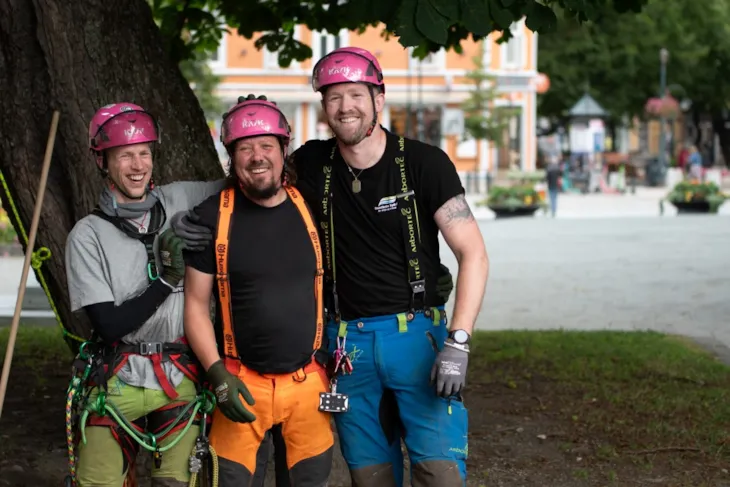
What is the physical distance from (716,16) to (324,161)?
4823cm

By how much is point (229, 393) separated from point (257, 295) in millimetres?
345

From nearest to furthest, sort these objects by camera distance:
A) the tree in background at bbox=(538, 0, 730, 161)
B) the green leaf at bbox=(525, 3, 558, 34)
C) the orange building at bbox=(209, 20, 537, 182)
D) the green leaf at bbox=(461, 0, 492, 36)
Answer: the green leaf at bbox=(461, 0, 492, 36)
the green leaf at bbox=(525, 3, 558, 34)
the orange building at bbox=(209, 20, 537, 182)
the tree in background at bbox=(538, 0, 730, 161)

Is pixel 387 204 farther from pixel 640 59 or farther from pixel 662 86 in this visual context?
pixel 640 59

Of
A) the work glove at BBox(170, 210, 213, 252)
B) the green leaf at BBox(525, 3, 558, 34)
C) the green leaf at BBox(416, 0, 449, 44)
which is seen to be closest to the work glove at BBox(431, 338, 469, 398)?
the work glove at BBox(170, 210, 213, 252)

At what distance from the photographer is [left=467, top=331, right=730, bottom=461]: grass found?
650 centimetres

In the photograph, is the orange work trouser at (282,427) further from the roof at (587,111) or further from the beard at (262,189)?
the roof at (587,111)

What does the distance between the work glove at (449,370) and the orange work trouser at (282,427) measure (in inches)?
16.1

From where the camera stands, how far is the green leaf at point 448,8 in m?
5.18

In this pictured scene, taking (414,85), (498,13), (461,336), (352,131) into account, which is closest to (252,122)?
(352,131)

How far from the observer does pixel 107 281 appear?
3881mm

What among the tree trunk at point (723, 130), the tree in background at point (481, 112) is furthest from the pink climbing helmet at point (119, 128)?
the tree trunk at point (723, 130)

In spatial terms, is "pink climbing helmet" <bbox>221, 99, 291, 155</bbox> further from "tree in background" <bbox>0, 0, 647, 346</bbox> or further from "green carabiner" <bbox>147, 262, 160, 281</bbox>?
"tree in background" <bbox>0, 0, 647, 346</bbox>

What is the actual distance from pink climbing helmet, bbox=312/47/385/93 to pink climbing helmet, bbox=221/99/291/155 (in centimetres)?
22

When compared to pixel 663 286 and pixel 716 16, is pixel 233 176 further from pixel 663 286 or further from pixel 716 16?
pixel 716 16
